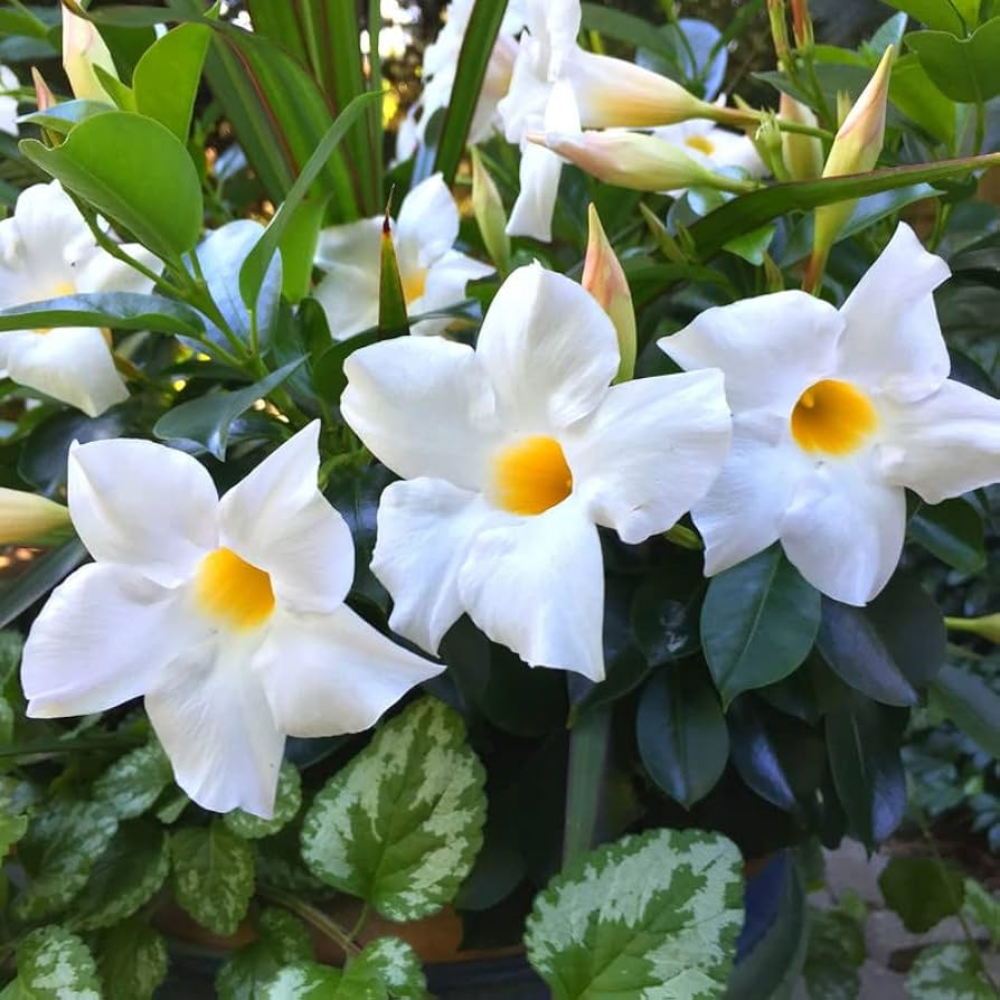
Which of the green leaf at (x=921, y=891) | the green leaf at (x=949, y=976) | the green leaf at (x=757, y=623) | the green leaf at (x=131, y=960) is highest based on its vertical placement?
the green leaf at (x=757, y=623)

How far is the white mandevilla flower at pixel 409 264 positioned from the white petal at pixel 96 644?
215 millimetres

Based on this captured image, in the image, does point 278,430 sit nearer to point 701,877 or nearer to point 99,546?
point 99,546

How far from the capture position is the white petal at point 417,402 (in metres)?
0.32

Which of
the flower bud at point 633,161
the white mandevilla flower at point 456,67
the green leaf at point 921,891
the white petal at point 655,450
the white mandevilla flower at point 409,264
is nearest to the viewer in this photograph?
the white petal at point 655,450

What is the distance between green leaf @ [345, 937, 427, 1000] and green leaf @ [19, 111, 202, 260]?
11.9 inches

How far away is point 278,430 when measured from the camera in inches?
18.6

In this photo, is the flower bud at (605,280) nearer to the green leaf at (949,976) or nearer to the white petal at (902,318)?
the white petal at (902,318)

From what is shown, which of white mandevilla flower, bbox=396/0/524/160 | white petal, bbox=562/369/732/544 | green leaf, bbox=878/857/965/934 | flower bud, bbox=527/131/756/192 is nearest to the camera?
white petal, bbox=562/369/732/544

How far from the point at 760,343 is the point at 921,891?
62 cm

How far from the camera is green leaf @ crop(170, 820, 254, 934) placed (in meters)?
0.44

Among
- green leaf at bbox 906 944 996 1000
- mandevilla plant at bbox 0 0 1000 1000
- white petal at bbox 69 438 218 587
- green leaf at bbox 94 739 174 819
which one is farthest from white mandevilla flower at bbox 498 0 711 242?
green leaf at bbox 906 944 996 1000

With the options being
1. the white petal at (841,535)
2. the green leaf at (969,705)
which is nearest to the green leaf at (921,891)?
the green leaf at (969,705)

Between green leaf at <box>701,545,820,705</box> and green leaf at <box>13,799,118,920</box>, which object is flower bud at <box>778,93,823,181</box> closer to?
green leaf at <box>701,545,820,705</box>

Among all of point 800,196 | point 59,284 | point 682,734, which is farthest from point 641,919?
point 59,284
